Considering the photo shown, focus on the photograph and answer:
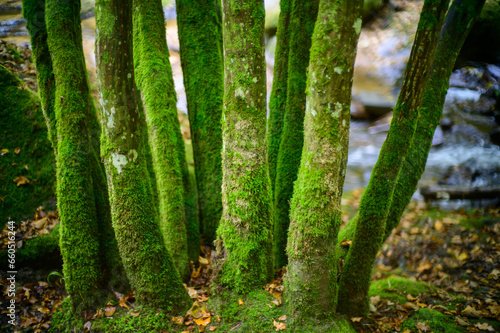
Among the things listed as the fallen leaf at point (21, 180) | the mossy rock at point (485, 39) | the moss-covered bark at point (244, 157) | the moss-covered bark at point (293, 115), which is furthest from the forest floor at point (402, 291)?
the mossy rock at point (485, 39)

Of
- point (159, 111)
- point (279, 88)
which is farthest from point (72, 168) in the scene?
point (279, 88)

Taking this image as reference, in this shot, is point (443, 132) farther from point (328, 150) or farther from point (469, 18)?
point (328, 150)

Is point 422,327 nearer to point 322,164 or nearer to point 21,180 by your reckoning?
point 322,164

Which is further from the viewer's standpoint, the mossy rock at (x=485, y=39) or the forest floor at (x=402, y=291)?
the mossy rock at (x=485, y=39)

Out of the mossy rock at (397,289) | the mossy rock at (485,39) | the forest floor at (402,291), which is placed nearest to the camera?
the forest floor at (402,291)

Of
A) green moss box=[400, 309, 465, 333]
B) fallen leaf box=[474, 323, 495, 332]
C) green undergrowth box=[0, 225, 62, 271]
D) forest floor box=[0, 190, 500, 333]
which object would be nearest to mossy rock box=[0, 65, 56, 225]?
forest floor box=[0, 190, 500, 333]

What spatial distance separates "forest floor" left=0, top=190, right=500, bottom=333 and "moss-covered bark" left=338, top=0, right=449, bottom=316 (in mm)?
384

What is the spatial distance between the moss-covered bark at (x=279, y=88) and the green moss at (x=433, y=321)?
2.44m

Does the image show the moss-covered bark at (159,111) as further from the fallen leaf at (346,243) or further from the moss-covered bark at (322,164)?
the fallen leaf at (346,243)

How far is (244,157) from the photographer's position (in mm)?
3273

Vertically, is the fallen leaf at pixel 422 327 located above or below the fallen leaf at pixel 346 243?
below

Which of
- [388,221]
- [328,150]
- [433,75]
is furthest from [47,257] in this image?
[433,75]

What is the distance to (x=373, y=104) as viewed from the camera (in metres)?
12.7

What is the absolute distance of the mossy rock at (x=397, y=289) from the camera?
4.55 m
